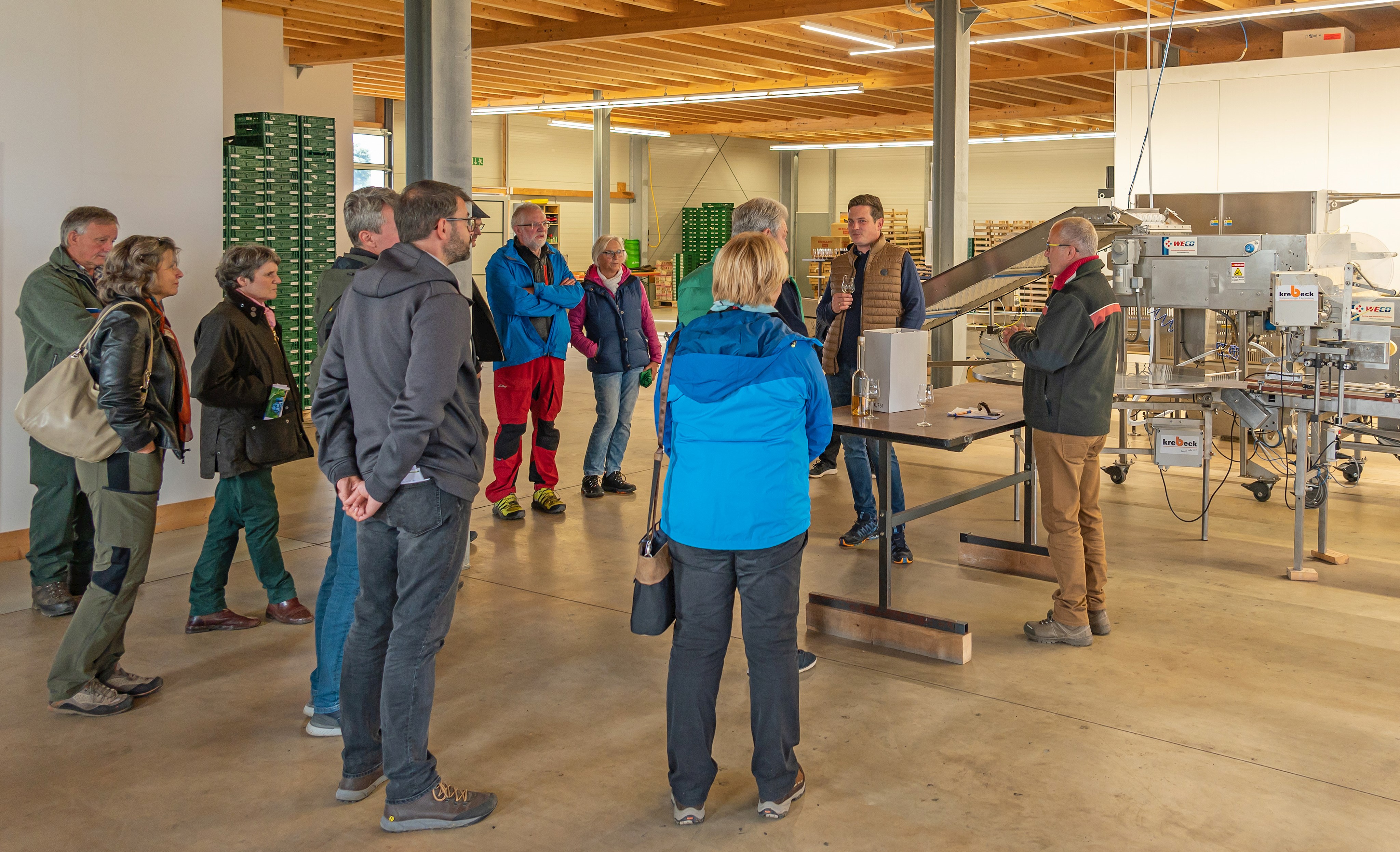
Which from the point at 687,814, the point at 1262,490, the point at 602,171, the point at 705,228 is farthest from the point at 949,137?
the point at 705,228

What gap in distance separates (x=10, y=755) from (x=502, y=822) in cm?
151

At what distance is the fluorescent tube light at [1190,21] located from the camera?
823 cm

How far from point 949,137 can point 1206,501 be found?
4.14 metres

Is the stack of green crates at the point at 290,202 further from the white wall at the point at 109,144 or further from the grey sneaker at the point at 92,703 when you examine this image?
the grey sneaker at the point at 92,703

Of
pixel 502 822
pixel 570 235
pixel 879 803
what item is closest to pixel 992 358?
pixel 879 803

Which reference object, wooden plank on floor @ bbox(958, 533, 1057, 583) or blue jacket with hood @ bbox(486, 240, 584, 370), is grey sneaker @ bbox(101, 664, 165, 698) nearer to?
blue jacket with hood @ bbox(486, 240, 584, 370)

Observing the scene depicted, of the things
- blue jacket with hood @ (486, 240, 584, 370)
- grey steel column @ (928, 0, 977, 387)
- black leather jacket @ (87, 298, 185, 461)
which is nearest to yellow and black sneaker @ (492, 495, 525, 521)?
blue jacket with hood @ (486, 240, 584, 370)

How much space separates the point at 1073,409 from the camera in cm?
391

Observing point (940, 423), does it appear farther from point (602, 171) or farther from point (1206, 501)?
point (602, 171)

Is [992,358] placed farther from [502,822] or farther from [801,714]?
[502,822]

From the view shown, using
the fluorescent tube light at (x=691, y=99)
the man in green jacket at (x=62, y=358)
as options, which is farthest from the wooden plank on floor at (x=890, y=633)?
the fluorescent tube light at (x=691, y=99)

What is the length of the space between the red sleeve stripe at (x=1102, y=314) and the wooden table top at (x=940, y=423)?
0.51 metres

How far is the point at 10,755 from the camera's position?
3127 millimetres

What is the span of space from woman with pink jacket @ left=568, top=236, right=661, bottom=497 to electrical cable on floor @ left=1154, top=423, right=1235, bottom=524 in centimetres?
293
